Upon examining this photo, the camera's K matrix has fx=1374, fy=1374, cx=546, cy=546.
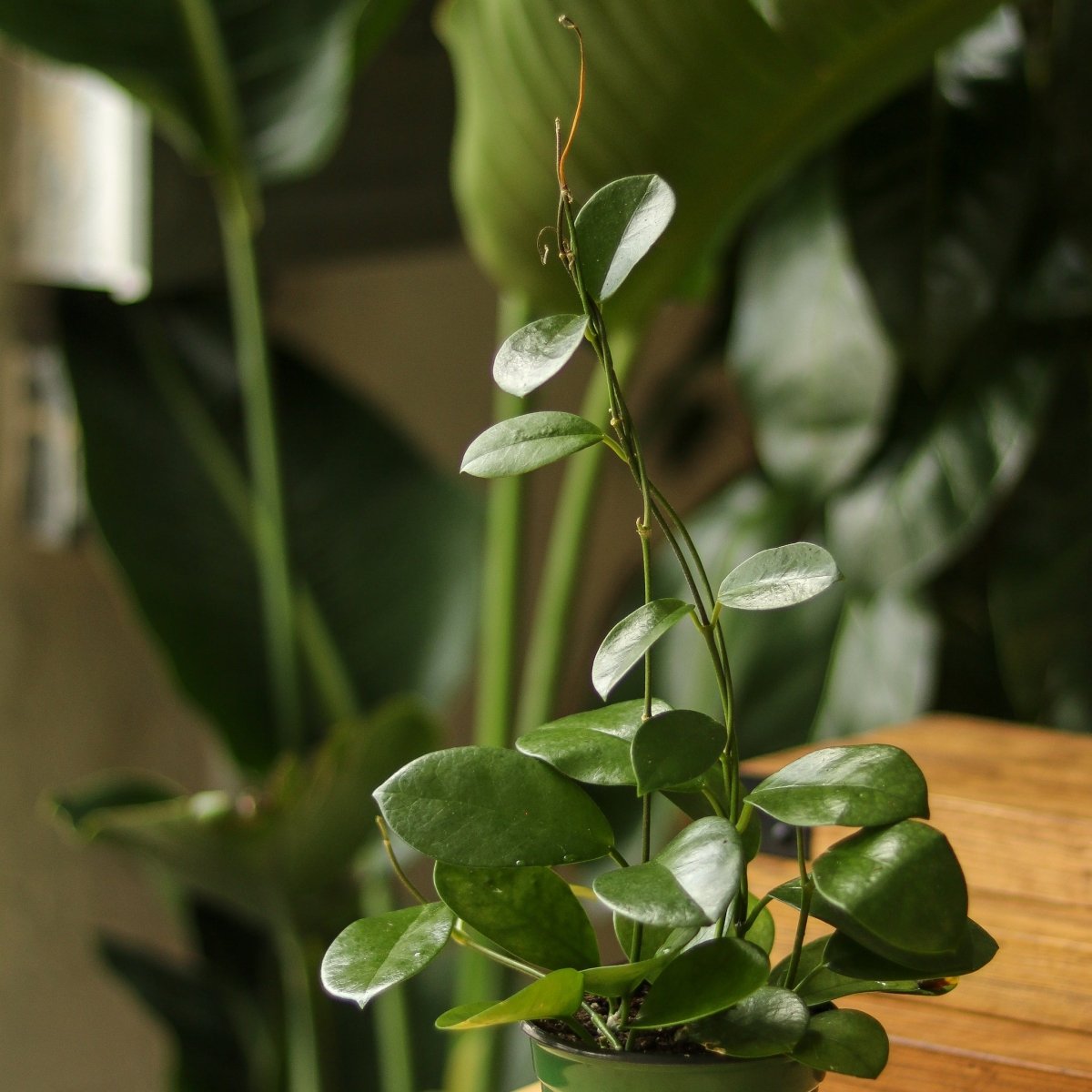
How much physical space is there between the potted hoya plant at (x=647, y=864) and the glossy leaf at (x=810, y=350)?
2.74 ft

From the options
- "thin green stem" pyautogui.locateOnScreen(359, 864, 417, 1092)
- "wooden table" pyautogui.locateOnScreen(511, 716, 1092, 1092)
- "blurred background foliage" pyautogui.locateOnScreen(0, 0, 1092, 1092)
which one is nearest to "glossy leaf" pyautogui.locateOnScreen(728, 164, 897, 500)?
"blurred background foliage" pyautogui.locateOnScreen(0, 0, 1092, 1092)

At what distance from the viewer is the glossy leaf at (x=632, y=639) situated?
0.29 metres

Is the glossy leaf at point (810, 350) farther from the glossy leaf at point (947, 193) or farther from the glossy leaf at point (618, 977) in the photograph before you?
the glossy leaf at point (618, 977)

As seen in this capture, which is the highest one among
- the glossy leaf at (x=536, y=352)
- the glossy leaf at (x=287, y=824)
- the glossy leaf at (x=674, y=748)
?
the glossy leaf at (x=536, y=352)

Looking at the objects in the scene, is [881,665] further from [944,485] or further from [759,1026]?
[759,1026]

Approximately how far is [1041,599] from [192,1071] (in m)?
0.99

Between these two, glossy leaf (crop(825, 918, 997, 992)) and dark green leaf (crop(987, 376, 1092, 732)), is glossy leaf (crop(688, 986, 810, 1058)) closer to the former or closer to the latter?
glossy leaf (crop(825, 918, 997, 992))

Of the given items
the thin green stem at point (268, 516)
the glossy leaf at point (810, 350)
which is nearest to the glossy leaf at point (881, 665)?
the glossy leaf at point (810, 350)

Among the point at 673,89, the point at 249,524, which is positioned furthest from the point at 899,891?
the point at 249,524

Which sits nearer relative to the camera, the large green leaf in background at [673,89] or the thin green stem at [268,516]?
the large green leaf in background at [673,89]

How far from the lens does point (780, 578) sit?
301mm

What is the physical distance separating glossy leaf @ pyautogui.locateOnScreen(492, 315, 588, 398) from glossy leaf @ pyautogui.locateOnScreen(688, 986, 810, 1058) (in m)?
0.14

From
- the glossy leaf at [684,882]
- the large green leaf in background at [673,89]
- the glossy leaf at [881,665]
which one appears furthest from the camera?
the glossy leaf at [881,665]

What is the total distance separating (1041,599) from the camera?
1.15 meters
